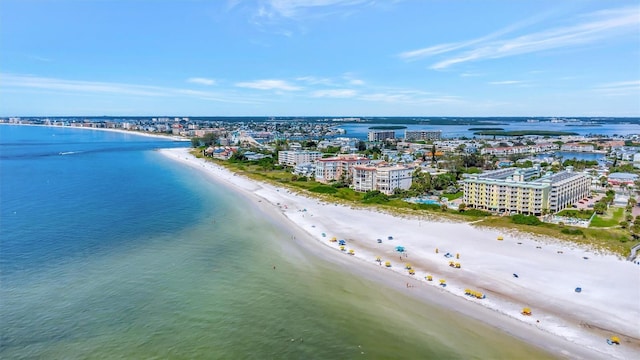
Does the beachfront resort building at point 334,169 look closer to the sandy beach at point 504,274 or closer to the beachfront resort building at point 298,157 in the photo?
the beachfront resort building at point 298,157

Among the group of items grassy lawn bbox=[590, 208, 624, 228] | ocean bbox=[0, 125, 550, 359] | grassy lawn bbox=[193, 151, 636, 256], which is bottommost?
ocean bbox=[0, 125, 550, 359]

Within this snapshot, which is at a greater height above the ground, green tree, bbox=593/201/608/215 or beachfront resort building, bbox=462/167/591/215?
beachfront resort building, bbox=462/167/591/215

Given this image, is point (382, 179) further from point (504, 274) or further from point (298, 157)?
point (298, 157)

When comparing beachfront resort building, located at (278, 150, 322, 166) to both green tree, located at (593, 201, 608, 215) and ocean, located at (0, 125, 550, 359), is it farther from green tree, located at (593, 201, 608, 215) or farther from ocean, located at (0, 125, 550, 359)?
green tree, located at (593, 201, 608, 215)

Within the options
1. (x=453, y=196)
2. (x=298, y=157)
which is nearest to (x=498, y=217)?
(x=453, y=196)

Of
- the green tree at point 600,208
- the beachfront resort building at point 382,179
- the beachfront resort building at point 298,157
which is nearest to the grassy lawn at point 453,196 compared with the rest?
the beachfront resort building at point 382,179

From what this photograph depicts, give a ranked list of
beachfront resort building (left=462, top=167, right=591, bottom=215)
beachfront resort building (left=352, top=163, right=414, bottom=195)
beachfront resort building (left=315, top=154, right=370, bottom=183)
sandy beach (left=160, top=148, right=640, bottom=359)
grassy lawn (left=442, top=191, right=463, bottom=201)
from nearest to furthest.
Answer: sandy beach (left=160, top=148, right=640, bottom=359), beachfront resort building (left=462, top=167, right=591, bottom=215), grassy lawn (left=442, top=191, right=463, bottom=201), beachfront resort building (left=352, top=163, right=414, bottom=195), beachfront resort building (left=315, top=154, right=370, bottom=183)

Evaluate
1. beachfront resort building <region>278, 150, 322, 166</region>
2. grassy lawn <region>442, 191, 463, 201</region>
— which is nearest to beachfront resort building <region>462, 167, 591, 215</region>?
grassy lawn <region>442, 191, 463, 201</region>
